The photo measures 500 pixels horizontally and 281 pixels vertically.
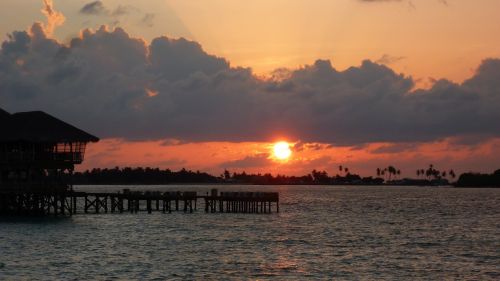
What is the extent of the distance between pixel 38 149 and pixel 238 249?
28.9m

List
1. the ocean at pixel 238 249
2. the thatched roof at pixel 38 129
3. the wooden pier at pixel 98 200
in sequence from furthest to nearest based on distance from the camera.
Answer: the wooden pier at pixel 98 200
the thatched roof at pixel 38 129
the ocean at pixel 238 249

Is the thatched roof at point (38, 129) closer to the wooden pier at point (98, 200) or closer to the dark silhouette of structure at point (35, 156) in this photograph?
the dark silhouette of structure at point (35, 156)

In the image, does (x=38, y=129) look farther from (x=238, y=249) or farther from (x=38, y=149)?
(x=238, y=249)

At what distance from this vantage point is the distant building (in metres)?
72.6

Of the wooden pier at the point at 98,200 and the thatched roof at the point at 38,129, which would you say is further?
the wooden pier at the point at 98,200

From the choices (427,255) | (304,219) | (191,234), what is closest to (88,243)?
(191,234)

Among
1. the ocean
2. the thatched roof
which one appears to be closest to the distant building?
the thatched roof

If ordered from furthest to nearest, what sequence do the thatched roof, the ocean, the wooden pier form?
the wooden pier < the thatched roof < the ocean

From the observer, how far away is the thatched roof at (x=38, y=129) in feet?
237

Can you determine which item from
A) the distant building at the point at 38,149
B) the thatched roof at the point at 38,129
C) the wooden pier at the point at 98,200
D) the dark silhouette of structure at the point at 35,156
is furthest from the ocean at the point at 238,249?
the thatched roof at the point at 38,129

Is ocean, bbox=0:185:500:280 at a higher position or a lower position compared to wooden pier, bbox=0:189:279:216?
lower

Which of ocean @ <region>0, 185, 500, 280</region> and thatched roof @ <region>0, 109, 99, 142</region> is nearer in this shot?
ocean @ <region>0, 185, 500, 280</region>

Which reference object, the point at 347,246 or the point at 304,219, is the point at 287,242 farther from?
the point at 304,219

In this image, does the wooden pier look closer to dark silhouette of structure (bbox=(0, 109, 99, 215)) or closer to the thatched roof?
dark silhouette of structure (bbox=(0, 109, 99, 215))
